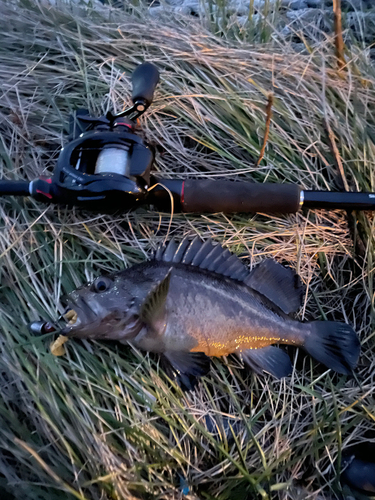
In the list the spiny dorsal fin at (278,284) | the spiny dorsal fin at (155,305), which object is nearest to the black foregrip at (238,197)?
the spiny dorsal fin at (278,284)

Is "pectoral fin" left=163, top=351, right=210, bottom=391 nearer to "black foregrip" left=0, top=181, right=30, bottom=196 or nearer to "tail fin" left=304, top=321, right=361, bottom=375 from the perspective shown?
"tail fin" left=304, top=321, right=361, bottom=375

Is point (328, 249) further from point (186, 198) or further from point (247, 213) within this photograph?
point (186, 198)

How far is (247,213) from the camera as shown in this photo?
2.73 meters

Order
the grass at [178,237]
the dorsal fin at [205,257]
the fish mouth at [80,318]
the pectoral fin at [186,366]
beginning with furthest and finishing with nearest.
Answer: the dorsal fin at [205,257], the pectoral fin at [186,366], the grass at [178,237], the fish mouth at [80,318]

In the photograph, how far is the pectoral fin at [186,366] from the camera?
7.52 ft

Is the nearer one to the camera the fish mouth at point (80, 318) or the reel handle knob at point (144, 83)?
the fish mouth at point (80, 318)

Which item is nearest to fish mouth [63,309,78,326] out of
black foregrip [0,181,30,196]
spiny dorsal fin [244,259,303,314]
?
black foregrip [0,181,30,196]

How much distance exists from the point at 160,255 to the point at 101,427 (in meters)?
1.06

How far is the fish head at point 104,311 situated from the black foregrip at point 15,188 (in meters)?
0.76

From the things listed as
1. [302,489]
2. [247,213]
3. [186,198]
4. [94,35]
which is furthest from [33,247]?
[302,489]

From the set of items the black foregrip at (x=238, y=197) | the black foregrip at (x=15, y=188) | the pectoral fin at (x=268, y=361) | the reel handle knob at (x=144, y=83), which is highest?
the reel handle knob at (x=144, y=83)

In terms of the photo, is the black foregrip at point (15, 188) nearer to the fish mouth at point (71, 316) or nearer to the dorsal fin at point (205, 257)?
the fish mouth at point (71, 316)

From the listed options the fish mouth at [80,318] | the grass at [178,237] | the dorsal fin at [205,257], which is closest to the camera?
the fish mouth at [80,318]

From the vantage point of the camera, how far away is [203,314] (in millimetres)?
2258
